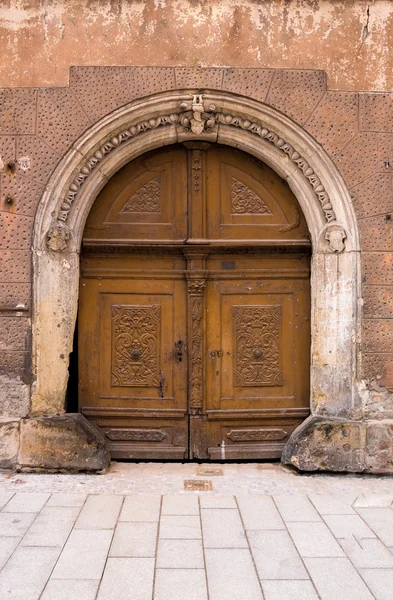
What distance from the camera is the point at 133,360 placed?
5.27 m

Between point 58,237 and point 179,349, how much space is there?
1472 mm

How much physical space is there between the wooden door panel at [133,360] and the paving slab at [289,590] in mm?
2255

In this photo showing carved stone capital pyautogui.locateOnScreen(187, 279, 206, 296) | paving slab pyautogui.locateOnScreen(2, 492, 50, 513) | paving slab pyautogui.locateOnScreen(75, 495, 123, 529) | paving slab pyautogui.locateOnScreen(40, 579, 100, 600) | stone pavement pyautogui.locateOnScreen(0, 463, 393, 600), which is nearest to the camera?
paving slab pyautogui.locateOnScreen(40, 579, 100, 600)

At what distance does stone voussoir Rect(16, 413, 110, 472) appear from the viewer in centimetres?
485

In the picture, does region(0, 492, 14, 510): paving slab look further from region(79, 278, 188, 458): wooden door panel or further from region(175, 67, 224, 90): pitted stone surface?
region(175, 67, 224, 90): pitted stone surface

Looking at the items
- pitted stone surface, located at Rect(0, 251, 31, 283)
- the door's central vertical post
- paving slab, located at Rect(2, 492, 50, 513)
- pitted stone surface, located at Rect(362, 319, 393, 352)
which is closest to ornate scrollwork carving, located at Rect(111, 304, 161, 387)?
the door's central vertical post

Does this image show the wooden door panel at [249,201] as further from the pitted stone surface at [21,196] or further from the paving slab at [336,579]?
the paving slab at [336,579]

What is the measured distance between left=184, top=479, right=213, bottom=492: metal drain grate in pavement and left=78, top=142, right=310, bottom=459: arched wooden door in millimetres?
499

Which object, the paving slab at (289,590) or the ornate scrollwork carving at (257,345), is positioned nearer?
the paving slab at (289,590)

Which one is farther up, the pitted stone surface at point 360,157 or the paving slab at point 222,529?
the pitted stone surface at point 360,157

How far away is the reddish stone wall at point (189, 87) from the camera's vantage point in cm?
494

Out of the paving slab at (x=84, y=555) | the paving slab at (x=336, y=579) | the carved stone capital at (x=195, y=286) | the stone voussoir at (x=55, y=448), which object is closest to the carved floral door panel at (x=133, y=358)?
the carved stone capital at (x=195, y=286)

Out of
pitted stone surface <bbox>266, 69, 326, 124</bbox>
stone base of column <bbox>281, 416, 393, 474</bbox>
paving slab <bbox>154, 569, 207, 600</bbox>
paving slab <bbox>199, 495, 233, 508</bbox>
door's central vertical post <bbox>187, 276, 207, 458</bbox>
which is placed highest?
pitted stone surface <bbox>266, 69, 326, 124</bbox>

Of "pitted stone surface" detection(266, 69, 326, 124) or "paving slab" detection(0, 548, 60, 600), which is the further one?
"pitted stone surface" detection(266, 69, 326, 124)
